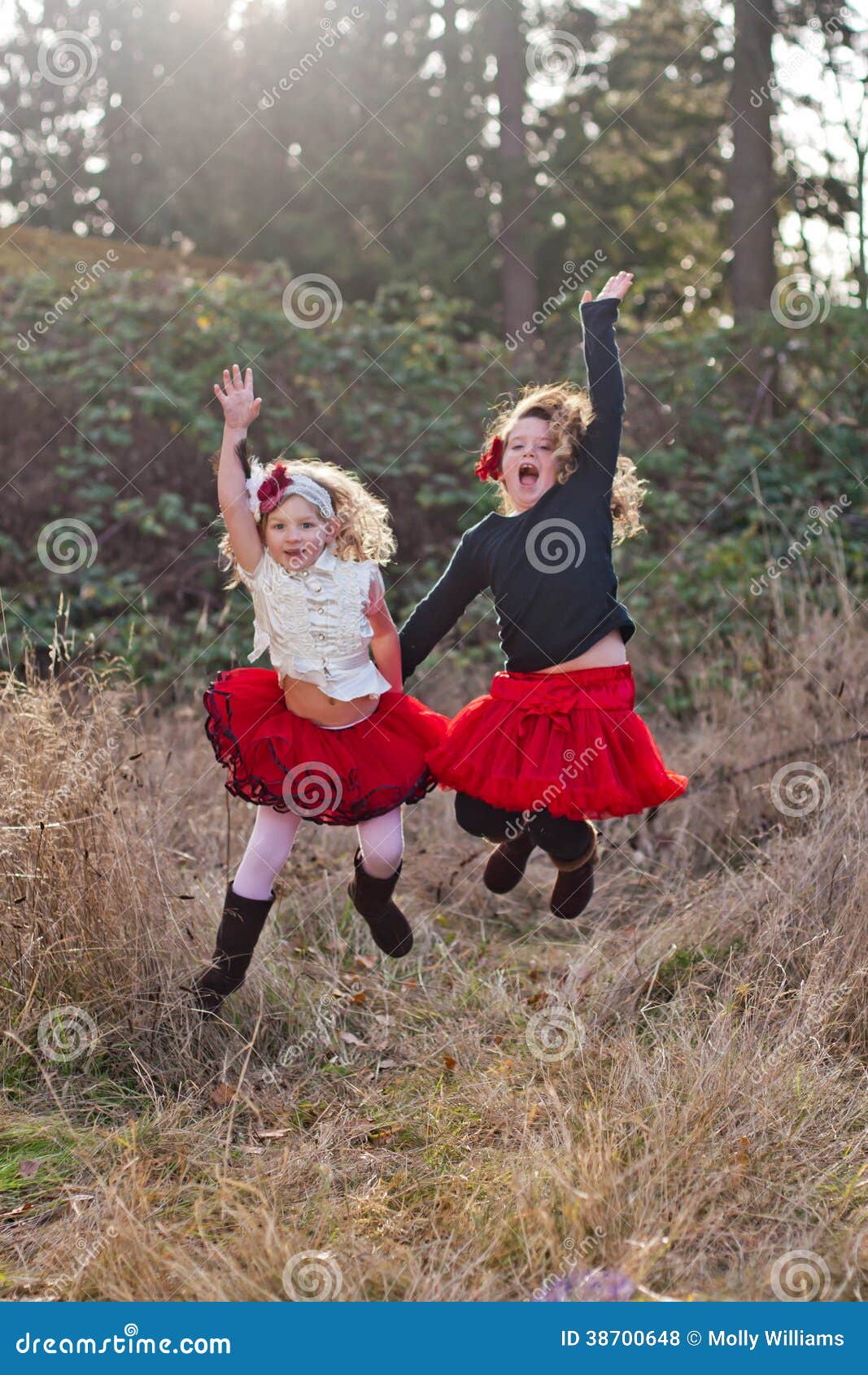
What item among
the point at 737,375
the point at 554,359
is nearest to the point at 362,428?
the point at 554,359

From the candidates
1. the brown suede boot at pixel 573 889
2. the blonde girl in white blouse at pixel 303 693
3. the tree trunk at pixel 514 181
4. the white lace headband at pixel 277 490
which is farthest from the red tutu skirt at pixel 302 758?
the tree trunk at pixel 514 181

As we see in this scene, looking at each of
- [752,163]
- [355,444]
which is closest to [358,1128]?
[355,444]

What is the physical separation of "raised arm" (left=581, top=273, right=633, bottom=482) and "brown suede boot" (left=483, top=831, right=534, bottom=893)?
1.14 m

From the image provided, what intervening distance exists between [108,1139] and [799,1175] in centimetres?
162

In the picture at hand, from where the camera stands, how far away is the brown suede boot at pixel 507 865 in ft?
12.6

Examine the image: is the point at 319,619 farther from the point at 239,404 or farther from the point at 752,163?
the point at 752,163

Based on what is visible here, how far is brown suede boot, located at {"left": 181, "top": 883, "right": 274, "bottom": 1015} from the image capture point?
3.39 metres

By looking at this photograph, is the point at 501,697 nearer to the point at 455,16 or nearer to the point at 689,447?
the point at 689,447

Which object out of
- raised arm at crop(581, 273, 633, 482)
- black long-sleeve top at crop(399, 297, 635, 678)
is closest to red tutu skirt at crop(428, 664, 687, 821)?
black long-sleeve top at crop(399, 297, 635, 678)

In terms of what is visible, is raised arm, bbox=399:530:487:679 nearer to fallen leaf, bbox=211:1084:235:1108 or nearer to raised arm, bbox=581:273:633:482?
raised arm, bbox=581:273:633:482

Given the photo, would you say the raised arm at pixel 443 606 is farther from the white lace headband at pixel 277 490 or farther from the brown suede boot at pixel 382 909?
the brown suede boot at pixel 382 909

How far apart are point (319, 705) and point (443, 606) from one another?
531 mm

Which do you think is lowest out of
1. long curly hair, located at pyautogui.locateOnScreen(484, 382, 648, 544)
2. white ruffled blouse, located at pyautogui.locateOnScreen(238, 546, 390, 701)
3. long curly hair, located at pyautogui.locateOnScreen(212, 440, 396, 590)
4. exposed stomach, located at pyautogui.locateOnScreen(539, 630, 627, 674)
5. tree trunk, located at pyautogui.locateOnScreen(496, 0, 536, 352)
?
white ruffled blouse, located at pyautogui.locateOnScreen(238, 546, 390, 701)
